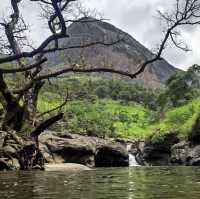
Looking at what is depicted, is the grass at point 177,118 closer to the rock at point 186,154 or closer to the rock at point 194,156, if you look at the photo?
the rock at point 186,154

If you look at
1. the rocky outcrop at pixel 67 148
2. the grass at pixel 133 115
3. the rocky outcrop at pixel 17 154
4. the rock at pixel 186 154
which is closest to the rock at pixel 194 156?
the rock at pixel 186 154

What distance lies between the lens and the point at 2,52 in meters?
25.3

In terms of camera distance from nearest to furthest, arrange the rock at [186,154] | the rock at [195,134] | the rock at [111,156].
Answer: the rock at [186,154] → the rock at [195,134] → the rock at [111,156]

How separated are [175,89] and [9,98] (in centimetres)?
7092

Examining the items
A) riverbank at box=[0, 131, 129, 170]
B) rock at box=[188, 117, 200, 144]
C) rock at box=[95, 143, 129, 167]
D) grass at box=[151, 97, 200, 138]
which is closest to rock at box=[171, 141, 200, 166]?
rock at box=[188, 117, 200, 144]

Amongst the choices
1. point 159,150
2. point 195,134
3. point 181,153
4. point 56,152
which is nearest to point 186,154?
point 181,153


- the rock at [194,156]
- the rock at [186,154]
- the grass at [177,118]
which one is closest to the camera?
the rock at [194,156]

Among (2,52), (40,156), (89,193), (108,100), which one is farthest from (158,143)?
(108,100)

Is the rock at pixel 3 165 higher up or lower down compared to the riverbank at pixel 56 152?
lower down

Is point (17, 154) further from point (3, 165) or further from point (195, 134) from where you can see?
point (195, 134)

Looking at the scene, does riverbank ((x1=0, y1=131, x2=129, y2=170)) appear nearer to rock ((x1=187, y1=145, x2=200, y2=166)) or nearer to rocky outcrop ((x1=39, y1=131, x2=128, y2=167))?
rocky outcrop ((x1=39, y1=131, x2=128, y2=167))

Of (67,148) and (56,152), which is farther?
(67,148)

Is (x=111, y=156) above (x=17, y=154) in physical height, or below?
above

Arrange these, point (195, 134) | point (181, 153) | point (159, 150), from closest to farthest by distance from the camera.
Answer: point (195, 134)
point (181, 153)
point (159, 150)
